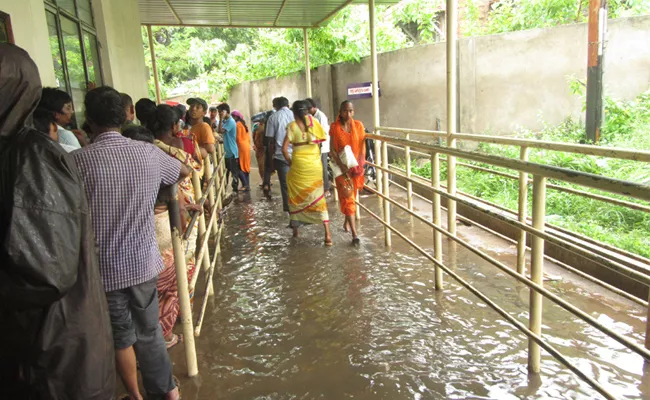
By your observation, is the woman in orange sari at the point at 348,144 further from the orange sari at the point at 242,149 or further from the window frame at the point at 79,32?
the orange sari at the point at 242,149

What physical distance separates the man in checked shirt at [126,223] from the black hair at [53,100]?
42cm

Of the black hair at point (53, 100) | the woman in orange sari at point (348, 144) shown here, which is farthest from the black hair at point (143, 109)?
the woman in orange sari at point (348, 144)

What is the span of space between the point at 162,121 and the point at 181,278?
3.87ft

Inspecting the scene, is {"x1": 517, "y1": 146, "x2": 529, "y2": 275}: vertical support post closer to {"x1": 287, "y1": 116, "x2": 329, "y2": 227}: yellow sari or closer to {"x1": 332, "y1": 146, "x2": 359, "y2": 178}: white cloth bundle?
{"x1": 332, "y1": 146, "x2": 359, "y2": 178}: white cloth bundle


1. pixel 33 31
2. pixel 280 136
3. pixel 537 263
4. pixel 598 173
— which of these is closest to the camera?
pixel 537 263

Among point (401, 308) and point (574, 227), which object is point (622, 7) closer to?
point (574, 227)

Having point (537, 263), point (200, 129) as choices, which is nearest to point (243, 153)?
point (200, 129)

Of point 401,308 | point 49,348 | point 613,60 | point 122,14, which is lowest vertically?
point 401,308

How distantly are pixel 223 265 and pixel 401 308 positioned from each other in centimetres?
197

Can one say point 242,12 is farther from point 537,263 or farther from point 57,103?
point 537,263

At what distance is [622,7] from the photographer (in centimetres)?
1114

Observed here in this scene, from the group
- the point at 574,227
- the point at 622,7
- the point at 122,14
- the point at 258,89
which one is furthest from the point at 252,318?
the point at 258,89

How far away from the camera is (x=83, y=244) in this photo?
4.92ft

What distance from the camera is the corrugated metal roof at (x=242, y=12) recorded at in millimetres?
7770
